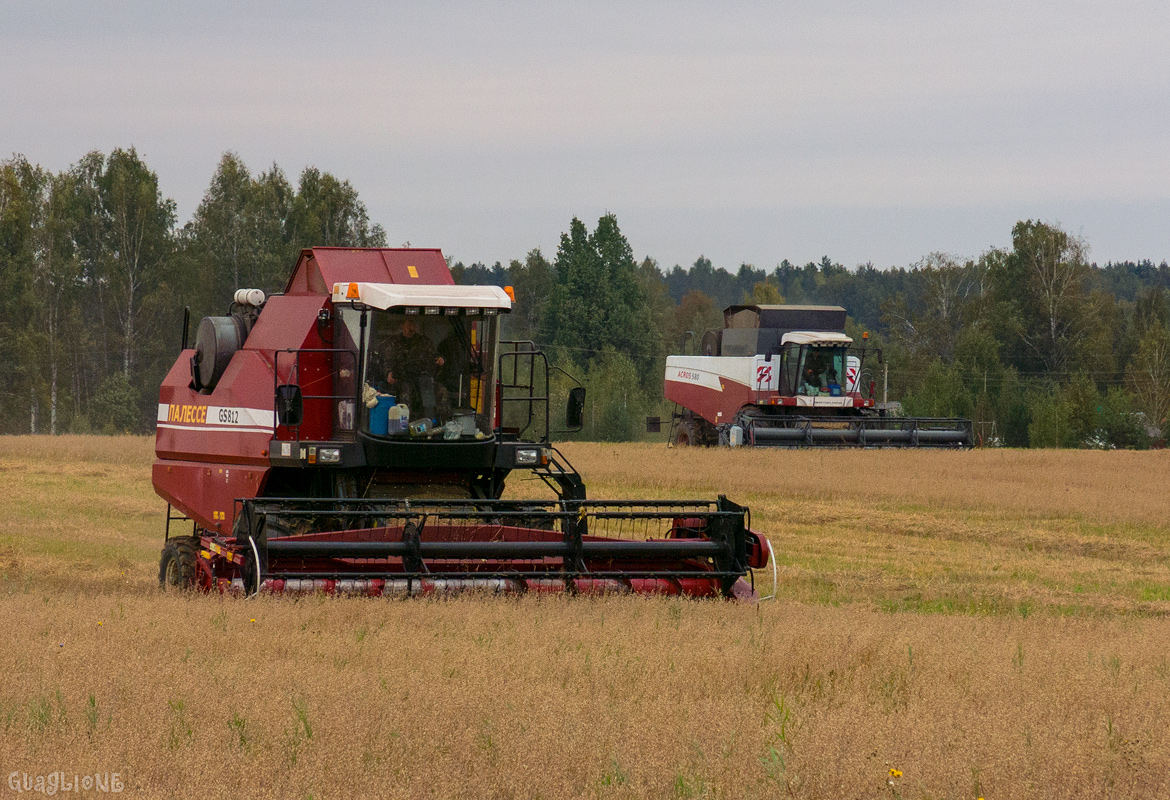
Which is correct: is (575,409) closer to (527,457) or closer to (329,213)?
(527,457)

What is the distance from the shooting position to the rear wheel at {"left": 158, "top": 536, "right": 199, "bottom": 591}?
10.2 m

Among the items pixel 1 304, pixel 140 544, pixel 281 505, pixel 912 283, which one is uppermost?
pixel 912 283

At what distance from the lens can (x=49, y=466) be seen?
86.0ft

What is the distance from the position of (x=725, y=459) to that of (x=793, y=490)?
173 inches

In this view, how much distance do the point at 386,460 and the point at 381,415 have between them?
0.36m

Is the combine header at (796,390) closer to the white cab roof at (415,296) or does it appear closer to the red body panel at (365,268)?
the red body panel at (365,268)

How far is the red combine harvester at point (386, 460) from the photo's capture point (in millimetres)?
8750

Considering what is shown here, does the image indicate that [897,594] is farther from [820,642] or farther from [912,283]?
[912,283]

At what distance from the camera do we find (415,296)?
1005 cm

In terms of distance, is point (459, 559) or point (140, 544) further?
point (140, 544)

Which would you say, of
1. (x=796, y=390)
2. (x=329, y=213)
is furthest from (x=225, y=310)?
(x=796, y=390)

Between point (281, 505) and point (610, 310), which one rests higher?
point (610, 310)

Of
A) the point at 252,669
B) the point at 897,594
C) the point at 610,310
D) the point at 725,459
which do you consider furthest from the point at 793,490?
the point at 610,310

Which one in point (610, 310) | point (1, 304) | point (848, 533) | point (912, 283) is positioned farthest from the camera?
point (912, 283)
